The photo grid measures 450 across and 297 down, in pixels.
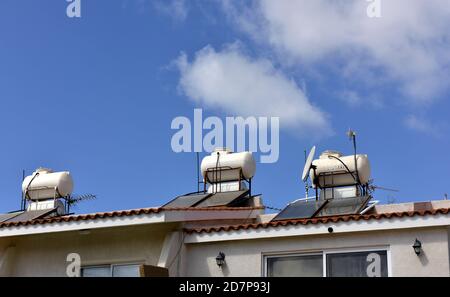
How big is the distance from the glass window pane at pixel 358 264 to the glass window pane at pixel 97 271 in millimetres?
5328

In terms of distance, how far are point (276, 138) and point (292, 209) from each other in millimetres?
3305

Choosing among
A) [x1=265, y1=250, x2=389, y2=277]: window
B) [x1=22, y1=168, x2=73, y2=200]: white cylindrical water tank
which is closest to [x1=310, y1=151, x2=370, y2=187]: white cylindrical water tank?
[x1=265, y1=250, x2=389, y2=277]: window

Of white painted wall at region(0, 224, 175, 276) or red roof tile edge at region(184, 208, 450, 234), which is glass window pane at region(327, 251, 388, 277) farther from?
white painted wall at region(0, 224, 175, 276)

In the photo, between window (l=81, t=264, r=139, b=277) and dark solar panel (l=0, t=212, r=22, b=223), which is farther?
dark solar panel (l=0, t=212, r=22, b=223)

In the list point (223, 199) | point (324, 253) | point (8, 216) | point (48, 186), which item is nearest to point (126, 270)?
point (223, 199)

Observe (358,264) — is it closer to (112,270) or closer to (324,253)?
(324,253)

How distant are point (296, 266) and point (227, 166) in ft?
24.3

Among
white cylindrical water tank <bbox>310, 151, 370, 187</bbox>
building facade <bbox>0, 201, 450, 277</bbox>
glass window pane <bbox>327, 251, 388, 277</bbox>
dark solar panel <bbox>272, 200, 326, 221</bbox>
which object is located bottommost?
glass window pane <bbox>327, 251, 388, 277</bbox>

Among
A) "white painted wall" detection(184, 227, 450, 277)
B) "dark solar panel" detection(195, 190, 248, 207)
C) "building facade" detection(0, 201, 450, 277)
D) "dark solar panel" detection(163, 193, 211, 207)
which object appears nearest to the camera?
"white painted wall" detection(184, 227, 450, 277)

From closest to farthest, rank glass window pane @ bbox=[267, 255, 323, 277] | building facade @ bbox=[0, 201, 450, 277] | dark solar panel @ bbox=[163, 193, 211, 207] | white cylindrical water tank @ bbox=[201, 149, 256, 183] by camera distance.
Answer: building facade @ bbox=[0, 201, 450, 277], glass window pane @ bbox=[267, 255, 323, 277], dark solar panel @ bbox=[163, 193, 211, 207], white cylindrical water tank @ bbox=[201, 149, 256, 183]

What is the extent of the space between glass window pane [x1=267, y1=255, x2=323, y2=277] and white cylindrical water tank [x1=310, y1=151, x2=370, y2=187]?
5.62 m

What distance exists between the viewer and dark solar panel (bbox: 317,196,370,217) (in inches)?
648

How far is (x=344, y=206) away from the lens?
17.2m
